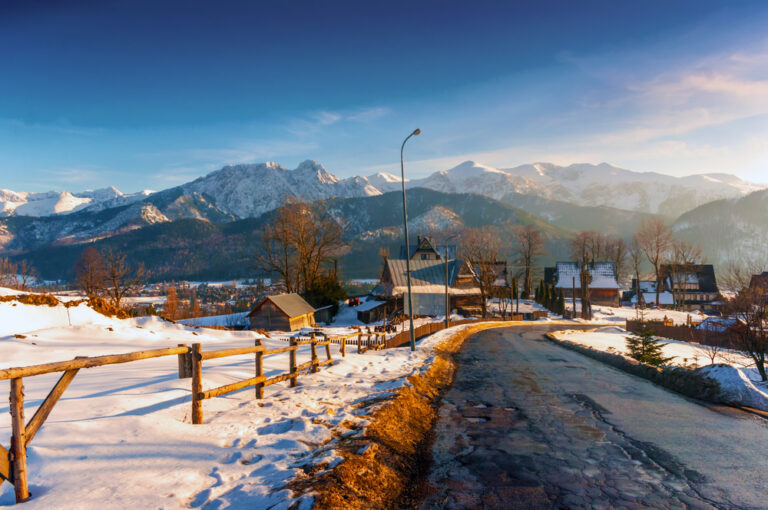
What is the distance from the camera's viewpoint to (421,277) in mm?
69188

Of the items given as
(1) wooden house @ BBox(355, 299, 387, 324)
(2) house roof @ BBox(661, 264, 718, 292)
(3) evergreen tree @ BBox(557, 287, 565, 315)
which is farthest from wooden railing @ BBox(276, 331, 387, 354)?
(2) house roof @ BBox(661, 264, 718, 292)

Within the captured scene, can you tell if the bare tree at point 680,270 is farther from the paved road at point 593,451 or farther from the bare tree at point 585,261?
the paved road at point 593,451

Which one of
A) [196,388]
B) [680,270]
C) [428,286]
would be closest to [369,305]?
[428,286]

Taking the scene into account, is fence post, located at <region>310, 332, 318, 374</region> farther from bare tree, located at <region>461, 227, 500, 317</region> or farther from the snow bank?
bare tree, located at <region>461, 227, 500, 317</region>

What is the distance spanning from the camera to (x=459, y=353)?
20.8 meters

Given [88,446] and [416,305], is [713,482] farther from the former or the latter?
[416,305]

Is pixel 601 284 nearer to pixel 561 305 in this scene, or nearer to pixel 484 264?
pixel 561 305

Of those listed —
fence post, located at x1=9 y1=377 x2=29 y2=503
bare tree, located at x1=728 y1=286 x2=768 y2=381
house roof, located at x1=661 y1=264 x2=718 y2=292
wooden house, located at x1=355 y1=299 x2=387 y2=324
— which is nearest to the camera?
fence post, located at x1=9 y1=377 x2=29 y2=503

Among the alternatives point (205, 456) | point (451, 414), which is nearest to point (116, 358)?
point (205, 456)

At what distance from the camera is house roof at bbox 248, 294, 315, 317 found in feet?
160

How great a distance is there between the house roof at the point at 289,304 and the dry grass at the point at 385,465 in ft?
136

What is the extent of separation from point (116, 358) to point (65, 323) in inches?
774

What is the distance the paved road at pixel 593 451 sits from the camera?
5133mm

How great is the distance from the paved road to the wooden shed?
4004 centimetres
